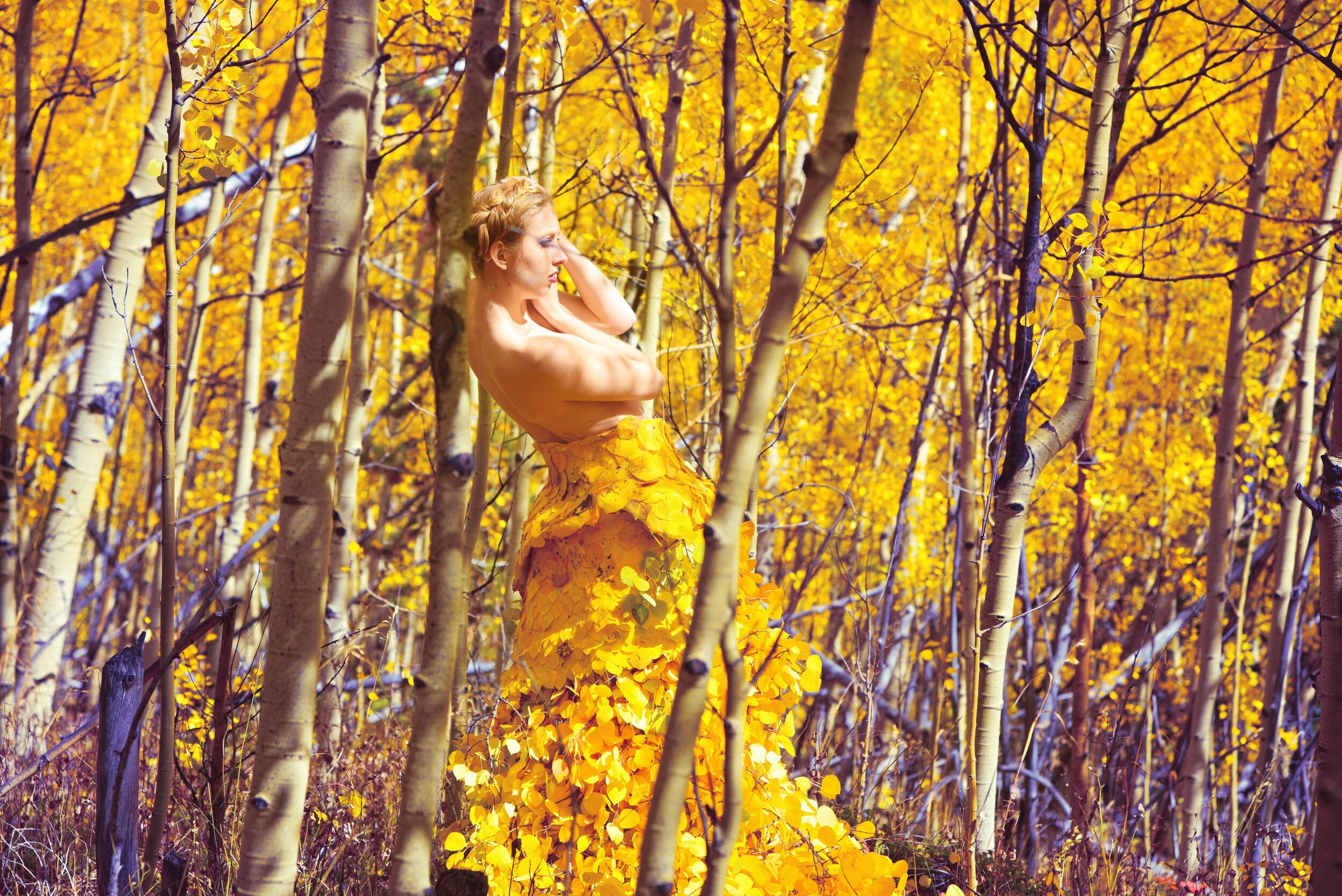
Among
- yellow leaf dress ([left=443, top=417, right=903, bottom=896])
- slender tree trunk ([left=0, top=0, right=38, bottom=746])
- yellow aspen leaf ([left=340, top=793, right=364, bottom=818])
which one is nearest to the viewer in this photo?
yellow leaf dress ([left=443, top=417, right=903, bottom=896])

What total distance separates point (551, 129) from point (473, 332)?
2.16 metres

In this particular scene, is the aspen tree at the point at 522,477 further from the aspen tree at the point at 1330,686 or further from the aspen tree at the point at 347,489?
the aspen tree at the point at 1330,686

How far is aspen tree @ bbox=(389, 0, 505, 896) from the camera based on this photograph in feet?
4.42

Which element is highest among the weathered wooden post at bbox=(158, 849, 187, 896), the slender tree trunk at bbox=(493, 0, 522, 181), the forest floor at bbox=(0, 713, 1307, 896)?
the slender tree trunk at bbox=(493, 0, 522, 181)

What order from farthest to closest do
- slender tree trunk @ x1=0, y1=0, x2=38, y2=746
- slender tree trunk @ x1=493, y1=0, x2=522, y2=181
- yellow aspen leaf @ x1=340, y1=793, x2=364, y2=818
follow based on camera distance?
slender tree trunk @ x1=0, y1=0, x2=38, y2=746 → yellow aspen leaf @ x1=340, y1=793, x2=364, y2=818 → slender tree trunk @ x1=493, y1=0, x2=522, y2=181

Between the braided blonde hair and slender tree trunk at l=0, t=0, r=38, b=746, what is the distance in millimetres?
2726

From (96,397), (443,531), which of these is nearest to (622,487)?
(443,531)

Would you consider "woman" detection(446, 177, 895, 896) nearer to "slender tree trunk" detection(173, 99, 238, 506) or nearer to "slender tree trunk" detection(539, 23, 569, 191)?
"slender tree trunk" detection(539, 23, 569, 191)

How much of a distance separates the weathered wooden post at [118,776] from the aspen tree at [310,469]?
79cm

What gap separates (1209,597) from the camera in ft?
13.8

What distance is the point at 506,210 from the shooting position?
6.73ft

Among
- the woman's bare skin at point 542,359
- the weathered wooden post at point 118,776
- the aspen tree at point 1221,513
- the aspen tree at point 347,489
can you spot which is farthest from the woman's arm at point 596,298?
the aspen tree at point 1221,513

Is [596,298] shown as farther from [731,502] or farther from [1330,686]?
[1330,686]

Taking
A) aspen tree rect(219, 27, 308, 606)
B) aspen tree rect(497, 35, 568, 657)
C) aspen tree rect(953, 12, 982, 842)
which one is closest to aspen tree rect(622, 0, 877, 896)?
aspen tree rect(497, 35, 568, 657)
